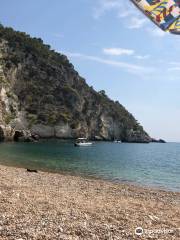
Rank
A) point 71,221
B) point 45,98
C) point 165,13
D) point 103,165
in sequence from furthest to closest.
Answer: point 45,98 → point 103,165 → point 71,221 → point 165,13

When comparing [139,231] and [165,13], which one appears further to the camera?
[139,231]

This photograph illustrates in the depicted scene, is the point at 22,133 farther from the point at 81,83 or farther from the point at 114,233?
the point at 114,233

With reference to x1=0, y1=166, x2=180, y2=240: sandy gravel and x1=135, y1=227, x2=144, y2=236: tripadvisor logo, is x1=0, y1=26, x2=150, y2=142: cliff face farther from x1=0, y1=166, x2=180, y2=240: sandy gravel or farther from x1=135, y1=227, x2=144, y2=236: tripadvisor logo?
x1=135, y1=227, x2=144, y2=236: tripadvisor logo

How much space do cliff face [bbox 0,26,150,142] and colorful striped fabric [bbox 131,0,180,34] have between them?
103 metres

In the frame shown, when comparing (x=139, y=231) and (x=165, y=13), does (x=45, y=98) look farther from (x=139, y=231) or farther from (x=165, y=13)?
(x=165, y=13)

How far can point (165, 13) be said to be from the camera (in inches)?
150

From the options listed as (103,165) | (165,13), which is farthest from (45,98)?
(165,13)

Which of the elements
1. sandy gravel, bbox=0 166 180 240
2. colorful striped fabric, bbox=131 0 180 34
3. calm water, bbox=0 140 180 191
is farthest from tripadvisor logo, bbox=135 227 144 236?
calm water, bbox=0 140 180 191

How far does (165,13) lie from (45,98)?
473ft

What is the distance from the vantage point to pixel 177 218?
1388 centimetres

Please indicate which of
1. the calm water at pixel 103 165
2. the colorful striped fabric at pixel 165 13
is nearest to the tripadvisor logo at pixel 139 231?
the colorful striped fabric at pixel 165 13

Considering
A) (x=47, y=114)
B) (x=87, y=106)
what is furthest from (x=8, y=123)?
(x=87, y=106)

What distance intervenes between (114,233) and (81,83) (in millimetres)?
164080

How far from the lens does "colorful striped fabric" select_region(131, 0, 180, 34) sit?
148 inches
